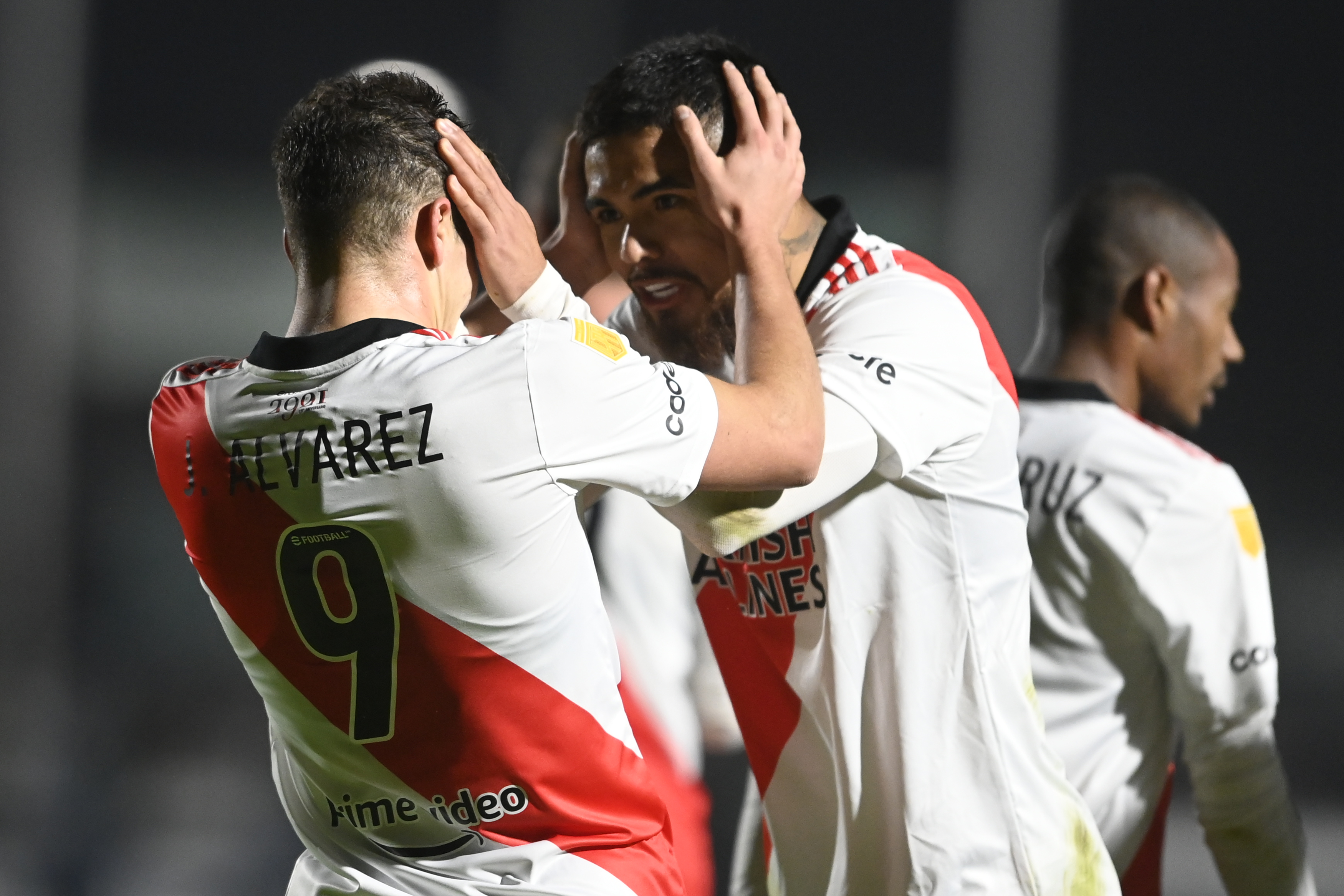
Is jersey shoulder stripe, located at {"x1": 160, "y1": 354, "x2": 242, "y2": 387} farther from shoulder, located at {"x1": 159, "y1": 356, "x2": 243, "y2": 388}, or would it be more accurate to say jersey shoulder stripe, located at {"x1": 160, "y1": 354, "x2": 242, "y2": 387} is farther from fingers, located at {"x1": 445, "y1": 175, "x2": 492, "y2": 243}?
fingers, located at {"x1": 445, "y1": 175, "x2": 492, "y2": 243}

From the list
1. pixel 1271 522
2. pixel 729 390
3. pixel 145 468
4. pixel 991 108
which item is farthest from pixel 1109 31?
pixel 729 390

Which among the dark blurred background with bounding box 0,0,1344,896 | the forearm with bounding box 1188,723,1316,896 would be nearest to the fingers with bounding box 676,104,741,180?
the forearm with bounding box 1188,723,1316,896

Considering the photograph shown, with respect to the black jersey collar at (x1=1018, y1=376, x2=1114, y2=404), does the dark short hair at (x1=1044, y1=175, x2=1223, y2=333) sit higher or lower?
higher

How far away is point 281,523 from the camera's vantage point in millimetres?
1628

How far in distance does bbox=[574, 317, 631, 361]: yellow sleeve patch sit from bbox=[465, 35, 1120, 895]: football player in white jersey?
0.86 feet

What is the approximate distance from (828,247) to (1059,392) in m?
0.87

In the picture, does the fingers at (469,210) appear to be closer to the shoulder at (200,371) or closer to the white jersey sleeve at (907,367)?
the shoulder at (200,371)

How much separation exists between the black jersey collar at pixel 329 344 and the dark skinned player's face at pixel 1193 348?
189 centimetres

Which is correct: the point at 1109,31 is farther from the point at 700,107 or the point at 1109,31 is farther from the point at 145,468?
the point at 700,107

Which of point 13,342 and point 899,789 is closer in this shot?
point 899,789

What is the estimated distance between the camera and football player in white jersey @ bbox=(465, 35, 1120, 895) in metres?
1.90

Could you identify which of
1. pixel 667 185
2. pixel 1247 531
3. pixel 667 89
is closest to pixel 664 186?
pixel 667 185

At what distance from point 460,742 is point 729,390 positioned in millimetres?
553

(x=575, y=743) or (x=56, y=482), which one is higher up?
(x=575, y=743)
